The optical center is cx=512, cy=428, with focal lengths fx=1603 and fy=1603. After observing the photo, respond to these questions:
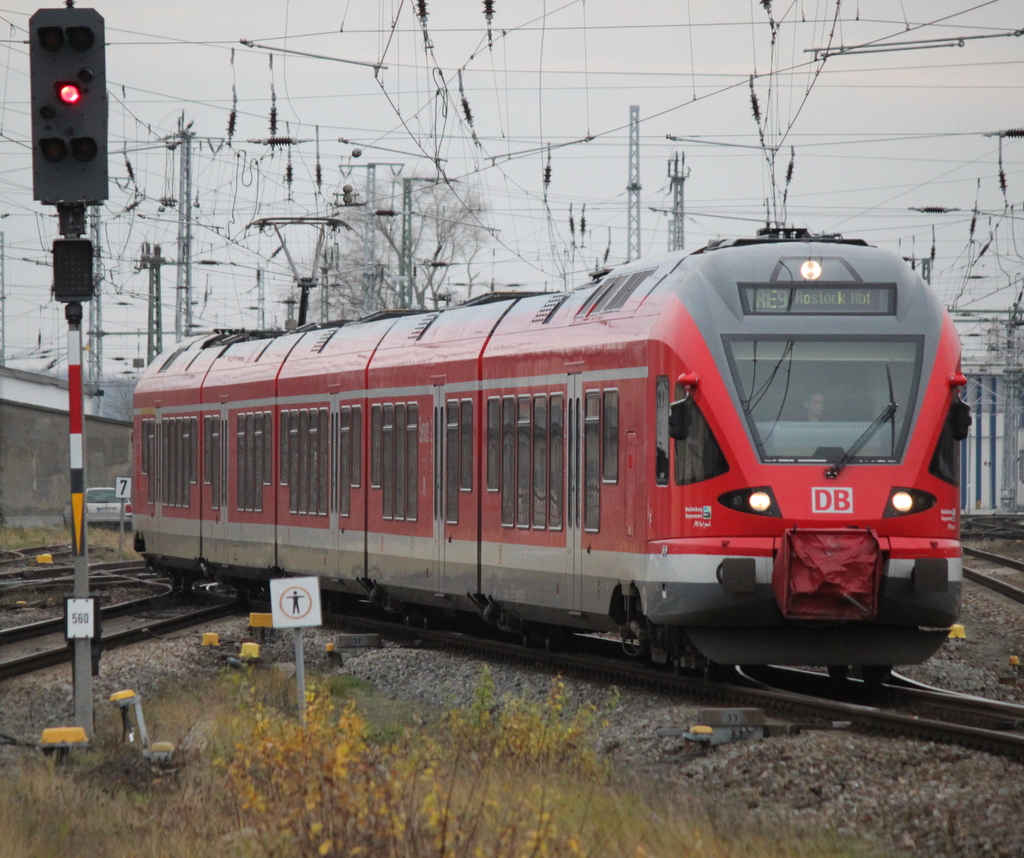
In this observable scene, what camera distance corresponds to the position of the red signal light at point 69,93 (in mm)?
10992

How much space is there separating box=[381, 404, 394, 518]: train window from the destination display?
7.02m

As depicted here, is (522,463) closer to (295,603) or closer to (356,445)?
(356,445)

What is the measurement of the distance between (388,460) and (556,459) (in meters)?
4.33

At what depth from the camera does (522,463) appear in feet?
52.0

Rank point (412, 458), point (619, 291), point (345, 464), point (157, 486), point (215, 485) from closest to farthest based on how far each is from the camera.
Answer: point (619, 291) → point (412, 458) → point (345, 464) → point (215, 485) → point (157, 486)

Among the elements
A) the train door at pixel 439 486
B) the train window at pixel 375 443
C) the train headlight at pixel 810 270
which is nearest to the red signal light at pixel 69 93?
the train headlight at pixel 810 270

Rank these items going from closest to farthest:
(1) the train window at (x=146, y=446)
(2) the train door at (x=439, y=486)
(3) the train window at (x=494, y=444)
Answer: (3) the train window at (x=494, y=444) < (2) the train door at (x=439, y=486) < (1) the train window at (x=146, y=446)

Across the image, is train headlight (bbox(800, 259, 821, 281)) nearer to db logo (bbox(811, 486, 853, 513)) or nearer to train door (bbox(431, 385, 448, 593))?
db logo (bbox(811, 486, 853, 513))

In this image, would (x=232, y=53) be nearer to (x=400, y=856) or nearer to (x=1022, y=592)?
(x=1022, y=592)

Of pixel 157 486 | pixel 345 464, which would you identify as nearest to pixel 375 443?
pixel 345 464

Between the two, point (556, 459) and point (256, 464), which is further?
point (256, 464)

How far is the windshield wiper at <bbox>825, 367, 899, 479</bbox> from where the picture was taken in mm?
12320

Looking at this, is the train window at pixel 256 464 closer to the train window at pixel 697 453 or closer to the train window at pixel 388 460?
the train window at pixel 388 460

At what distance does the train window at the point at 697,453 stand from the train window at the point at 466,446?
15.3ft
